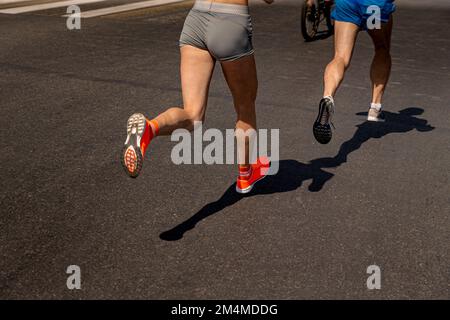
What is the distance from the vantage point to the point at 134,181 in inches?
194

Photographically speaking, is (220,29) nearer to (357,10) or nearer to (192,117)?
(192,117)

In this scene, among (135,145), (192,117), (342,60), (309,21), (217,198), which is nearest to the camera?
(135,145)

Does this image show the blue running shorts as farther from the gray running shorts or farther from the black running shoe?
the gray running shorts

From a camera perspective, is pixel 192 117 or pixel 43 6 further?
pixel 43 6

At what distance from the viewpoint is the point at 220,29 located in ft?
12.9

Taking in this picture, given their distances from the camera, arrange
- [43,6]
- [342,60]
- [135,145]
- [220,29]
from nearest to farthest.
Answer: [135,145]
[220,29]
[342,60]
[43,6]

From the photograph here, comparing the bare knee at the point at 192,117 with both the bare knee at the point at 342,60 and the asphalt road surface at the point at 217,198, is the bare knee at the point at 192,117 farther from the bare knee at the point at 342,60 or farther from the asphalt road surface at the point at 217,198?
the bare knee at the point at 342,60

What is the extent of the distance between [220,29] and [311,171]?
66.8 inches

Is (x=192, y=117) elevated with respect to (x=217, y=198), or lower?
elevated

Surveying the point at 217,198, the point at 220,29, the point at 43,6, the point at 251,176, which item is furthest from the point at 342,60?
the point at 43,6

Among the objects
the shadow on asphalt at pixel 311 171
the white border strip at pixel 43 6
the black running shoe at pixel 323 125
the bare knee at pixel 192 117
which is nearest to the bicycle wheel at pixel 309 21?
the shadow on asphalt at pixel 311 171

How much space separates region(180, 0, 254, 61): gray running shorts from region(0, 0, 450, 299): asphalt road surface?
105cm
